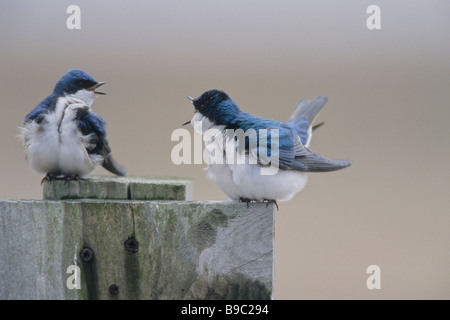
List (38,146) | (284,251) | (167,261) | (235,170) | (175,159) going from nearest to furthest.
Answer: (167,261) → (175,159) → (235,170) → (38,146) → (284,251)

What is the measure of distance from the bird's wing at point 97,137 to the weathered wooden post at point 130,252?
1.60 meters

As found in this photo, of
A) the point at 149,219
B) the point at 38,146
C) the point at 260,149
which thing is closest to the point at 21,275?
the point at 149,219

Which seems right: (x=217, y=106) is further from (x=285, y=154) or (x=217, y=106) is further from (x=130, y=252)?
(x=130, y=252)

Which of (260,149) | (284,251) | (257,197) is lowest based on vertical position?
(284,251)

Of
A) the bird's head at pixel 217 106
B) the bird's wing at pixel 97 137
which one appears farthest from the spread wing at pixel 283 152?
the bird's wing at pixel 97 137

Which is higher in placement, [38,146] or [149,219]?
[38,146]

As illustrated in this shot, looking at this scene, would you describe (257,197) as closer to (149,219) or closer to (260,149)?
(260,149)

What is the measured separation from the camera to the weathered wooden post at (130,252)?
230 centimetres

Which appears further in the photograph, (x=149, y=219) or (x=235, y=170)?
(x=235, y=170)

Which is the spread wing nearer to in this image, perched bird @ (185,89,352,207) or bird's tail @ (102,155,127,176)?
perched bird @ (185,89,352,207)

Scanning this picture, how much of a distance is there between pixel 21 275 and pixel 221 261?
70 centimetres

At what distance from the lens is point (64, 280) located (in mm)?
2326

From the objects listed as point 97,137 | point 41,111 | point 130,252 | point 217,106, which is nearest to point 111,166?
point 97,137

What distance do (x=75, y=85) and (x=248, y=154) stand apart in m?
1.39
